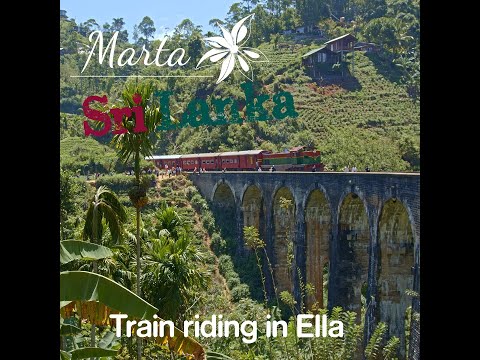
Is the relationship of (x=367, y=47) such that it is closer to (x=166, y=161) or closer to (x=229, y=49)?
(x=166, y=161)

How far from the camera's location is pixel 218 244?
2453cm

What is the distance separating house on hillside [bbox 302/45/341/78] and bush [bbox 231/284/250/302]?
22.0 meters

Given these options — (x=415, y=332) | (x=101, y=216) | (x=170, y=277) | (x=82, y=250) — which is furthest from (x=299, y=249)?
(x=82, y=250)

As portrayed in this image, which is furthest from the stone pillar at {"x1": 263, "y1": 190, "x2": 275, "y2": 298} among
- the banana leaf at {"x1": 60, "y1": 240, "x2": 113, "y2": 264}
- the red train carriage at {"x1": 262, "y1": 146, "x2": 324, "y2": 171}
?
the banana leaf at {"x1": 60, "y1": 240, "x2": 113, "y2": 264}

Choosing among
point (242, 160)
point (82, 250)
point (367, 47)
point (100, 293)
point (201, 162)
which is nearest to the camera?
point (100, 293)

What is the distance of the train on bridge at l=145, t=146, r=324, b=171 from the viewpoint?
2425cm

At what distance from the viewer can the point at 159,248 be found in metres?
10.7

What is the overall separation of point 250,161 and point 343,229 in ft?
26.3

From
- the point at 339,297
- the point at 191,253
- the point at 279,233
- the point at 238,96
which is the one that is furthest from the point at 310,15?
the point at 191,253

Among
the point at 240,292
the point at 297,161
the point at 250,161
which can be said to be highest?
the point at 250,161

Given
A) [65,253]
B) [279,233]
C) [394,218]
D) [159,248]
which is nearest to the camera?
[65,253]

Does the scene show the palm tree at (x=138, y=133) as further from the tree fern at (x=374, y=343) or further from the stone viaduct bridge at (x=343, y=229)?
the stone viaduct bridge at (x=343, y=229)
